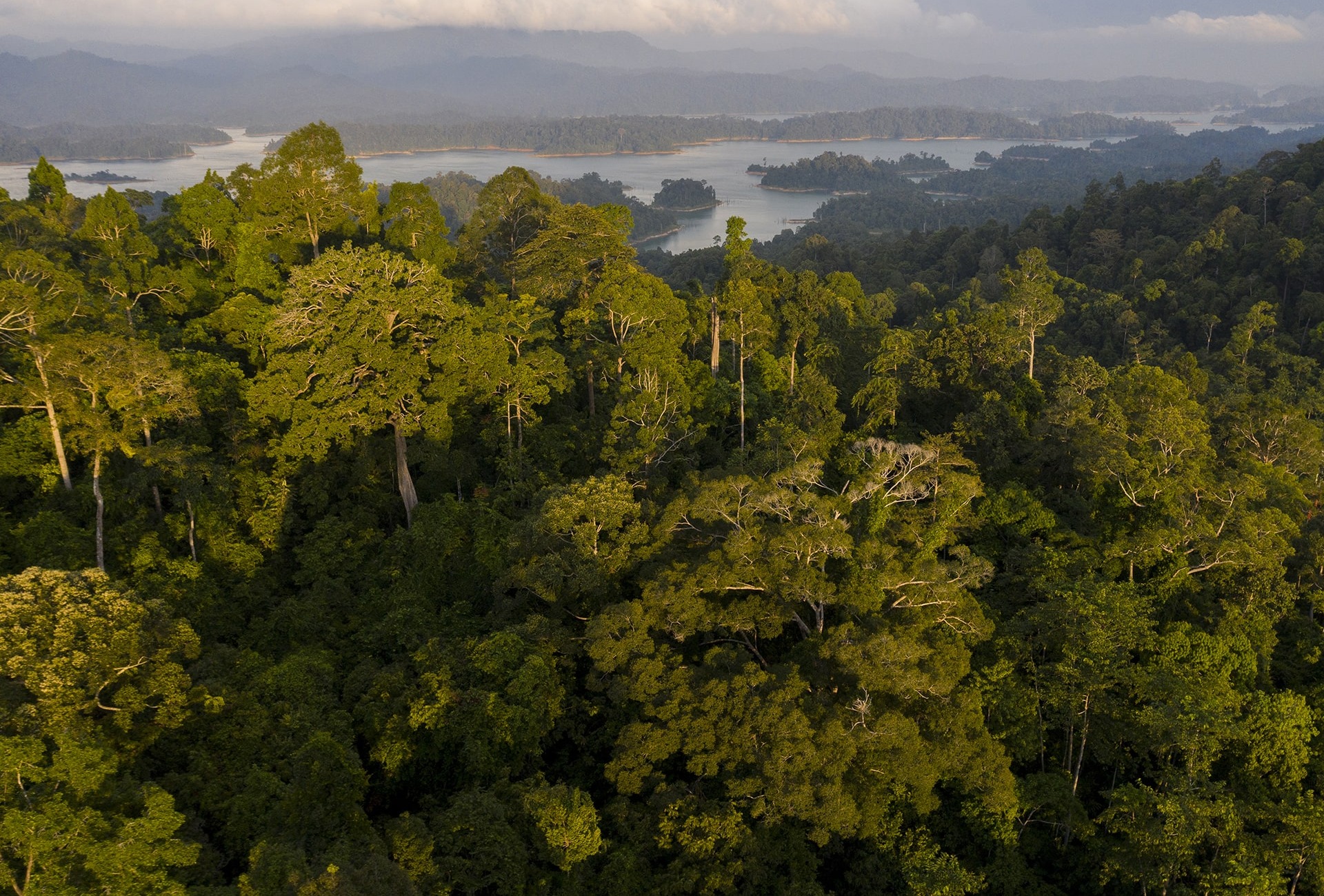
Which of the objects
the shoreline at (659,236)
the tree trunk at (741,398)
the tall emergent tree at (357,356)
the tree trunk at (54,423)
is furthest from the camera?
the shoreline at (659,236)

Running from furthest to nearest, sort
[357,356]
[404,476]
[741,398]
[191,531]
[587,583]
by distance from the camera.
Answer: [741,398] → [404,476] → [357,356] → [191,531] → [587,583]

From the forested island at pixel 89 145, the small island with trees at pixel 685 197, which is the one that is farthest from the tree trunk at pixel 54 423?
the forested island at pixel 89 145

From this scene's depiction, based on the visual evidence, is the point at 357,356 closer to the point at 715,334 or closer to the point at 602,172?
the point at 715,334

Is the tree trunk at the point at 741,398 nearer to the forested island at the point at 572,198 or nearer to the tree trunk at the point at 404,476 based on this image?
the tree trunk at the point at 404,476

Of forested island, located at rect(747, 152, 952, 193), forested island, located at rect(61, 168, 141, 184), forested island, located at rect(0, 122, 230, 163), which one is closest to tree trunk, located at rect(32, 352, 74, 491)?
forested island, located at rect(61, 168, 141, 184)

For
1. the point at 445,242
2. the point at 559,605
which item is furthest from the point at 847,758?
the point at 445,242

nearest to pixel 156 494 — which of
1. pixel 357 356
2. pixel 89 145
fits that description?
pixel 357 356
